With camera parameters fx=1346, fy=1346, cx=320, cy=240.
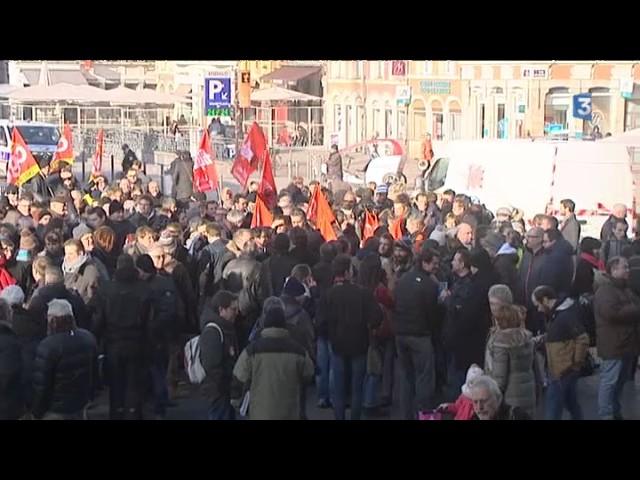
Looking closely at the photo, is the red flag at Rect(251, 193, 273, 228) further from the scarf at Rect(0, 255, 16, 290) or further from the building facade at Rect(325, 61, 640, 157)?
the scarf at Rect(0, 255, 16, 290)

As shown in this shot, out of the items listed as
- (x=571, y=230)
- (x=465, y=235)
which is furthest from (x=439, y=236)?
(x=571, y=230)

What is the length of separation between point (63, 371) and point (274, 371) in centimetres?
138

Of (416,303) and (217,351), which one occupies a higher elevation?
(416,303)

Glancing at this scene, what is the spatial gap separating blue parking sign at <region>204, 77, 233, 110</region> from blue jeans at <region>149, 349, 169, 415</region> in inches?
193

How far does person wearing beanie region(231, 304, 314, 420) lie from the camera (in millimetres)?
8664

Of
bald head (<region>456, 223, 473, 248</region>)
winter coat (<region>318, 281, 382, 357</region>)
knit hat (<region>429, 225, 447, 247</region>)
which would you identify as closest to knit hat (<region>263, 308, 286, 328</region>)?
winter coat (<region>318, 281, 382, 357</region>)

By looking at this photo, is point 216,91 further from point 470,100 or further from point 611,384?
point 611,384

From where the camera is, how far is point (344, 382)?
9.96m

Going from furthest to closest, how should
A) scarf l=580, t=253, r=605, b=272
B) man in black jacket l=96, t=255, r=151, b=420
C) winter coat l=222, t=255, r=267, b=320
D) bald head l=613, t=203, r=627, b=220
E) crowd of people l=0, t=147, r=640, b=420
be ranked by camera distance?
bald head l=613, t=203, r=627, b=220
scarf l=580, t=253, r=605, b=272
winter coat l=222, t=255, r=267, b=320
man in black jacket l=96, t=255, r=151, b=420
crowd of people l=0, t=147, r=640, b=420

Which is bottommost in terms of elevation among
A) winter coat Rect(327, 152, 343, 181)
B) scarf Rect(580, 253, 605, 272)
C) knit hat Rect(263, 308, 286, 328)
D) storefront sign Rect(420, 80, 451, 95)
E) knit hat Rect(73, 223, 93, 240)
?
knit hat Rect(263, 308, 286, 328)

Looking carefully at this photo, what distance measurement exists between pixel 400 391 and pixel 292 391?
1.60m

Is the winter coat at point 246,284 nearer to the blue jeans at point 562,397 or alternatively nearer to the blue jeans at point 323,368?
the blue jeans at point 323,368
